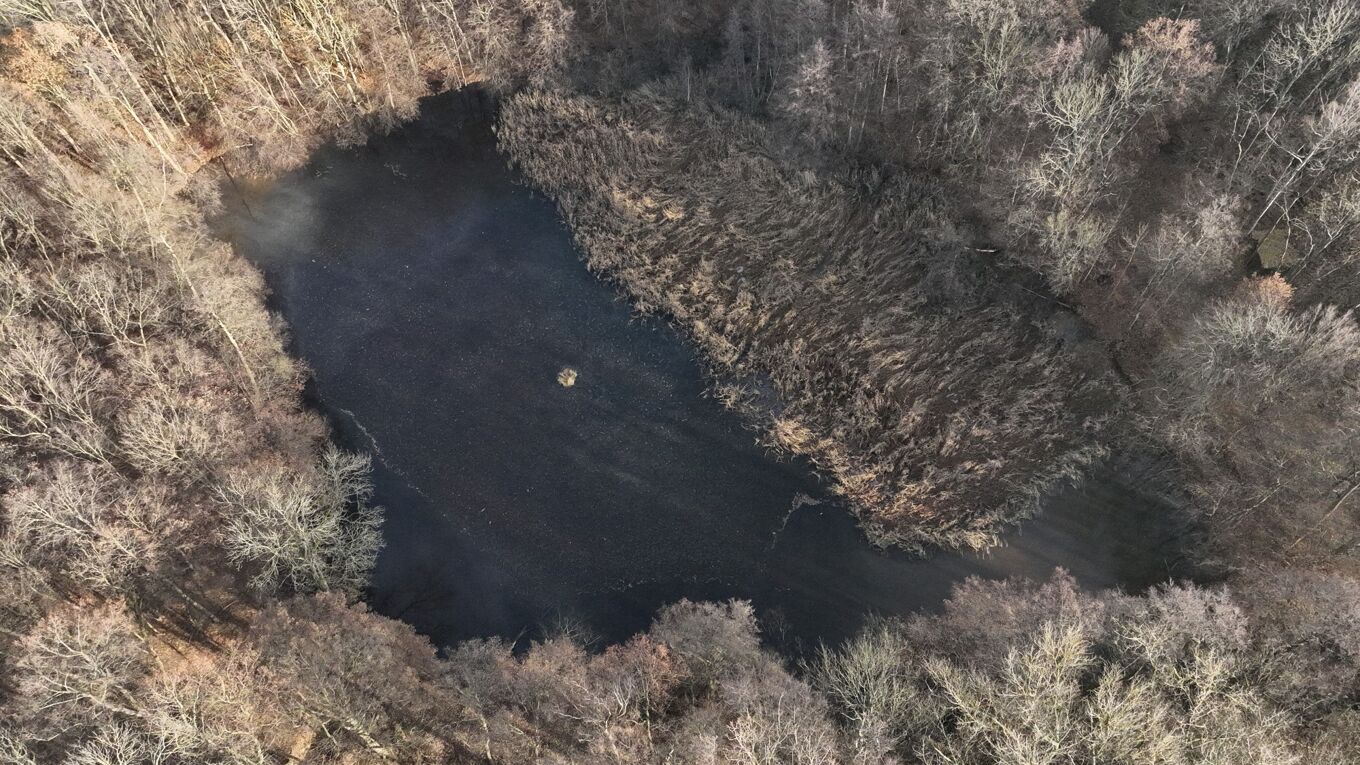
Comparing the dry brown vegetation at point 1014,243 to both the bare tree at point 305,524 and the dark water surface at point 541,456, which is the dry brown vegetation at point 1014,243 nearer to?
the dark water surface at point 541,456

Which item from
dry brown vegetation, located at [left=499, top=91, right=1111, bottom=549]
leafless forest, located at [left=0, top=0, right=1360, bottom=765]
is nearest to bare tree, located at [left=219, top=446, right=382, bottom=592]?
leafless forest, located at [left=0, top=0, right=1360, bottom=765]

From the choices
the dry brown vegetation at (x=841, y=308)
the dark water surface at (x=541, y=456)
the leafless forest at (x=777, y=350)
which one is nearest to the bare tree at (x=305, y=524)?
the leafless forest at (x=777, y=350)

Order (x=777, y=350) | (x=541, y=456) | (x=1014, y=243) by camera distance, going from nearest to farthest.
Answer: (x=541, y=456)
(x=777, y=350)
(x=1014, y=243)

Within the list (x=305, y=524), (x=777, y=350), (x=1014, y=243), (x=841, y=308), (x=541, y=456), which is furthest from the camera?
(x=841, y=308)

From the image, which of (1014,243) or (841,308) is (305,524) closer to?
(841,308)

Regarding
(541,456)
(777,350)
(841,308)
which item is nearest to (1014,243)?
(841,308)

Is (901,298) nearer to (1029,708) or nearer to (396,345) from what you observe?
(1029,708)

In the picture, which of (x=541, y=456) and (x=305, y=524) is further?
(x=541, y=456)
